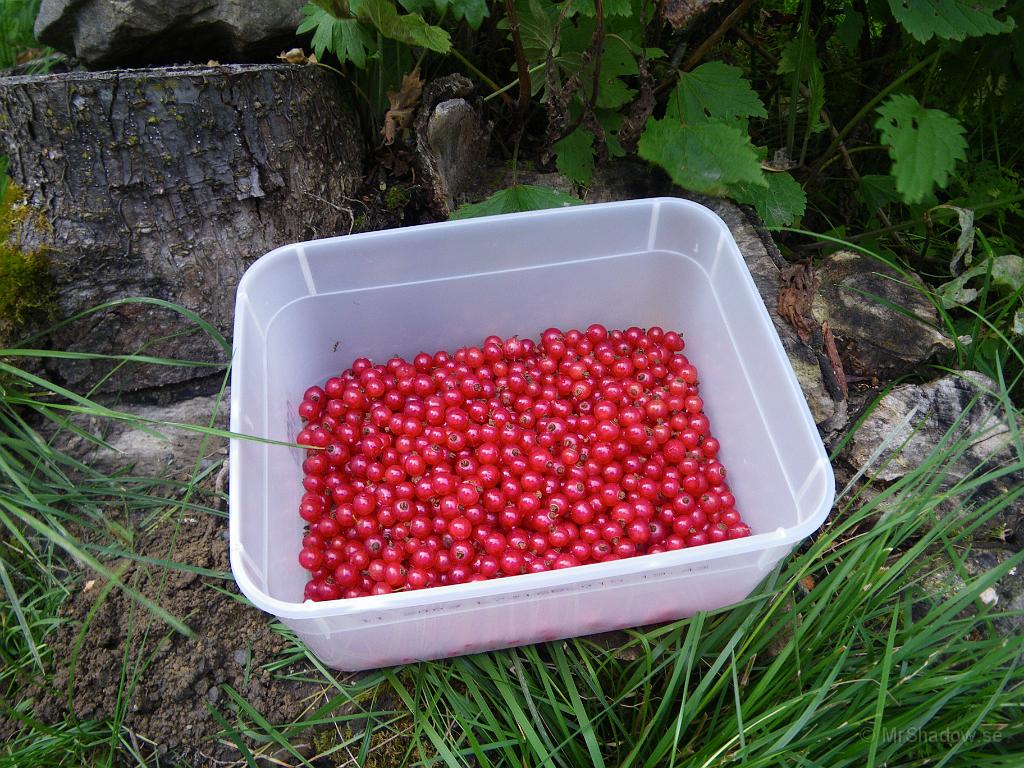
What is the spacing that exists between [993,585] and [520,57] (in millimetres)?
1634

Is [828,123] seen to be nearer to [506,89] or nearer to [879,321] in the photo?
[879,321]

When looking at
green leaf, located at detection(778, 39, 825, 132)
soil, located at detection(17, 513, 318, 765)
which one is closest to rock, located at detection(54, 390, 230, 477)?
soil, located at detection(17, 513, 318, 765)

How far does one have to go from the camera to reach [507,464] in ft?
5.56

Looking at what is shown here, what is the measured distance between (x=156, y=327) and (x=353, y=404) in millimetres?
591

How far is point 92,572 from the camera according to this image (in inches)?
67.5

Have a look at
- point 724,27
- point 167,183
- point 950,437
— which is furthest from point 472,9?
point 950,437

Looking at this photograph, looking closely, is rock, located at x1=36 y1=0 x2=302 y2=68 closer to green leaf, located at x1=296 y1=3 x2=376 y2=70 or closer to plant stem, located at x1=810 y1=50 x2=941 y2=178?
green leaf, located at x1=296 y1=3 x2=376 y2=70

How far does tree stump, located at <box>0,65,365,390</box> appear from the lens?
162 cm

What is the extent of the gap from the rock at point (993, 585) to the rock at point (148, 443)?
1.74m

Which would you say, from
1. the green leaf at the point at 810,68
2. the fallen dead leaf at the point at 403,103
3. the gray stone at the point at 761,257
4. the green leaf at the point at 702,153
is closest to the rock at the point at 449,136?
the fallen dead leaf at the point at 403,103

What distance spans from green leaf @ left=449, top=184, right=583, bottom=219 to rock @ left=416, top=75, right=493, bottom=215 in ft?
0.44

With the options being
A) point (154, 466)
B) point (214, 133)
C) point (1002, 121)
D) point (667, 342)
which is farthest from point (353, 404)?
point (1002, 121)

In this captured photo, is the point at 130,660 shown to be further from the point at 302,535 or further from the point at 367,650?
the point at 367,650

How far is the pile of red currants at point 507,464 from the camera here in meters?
1.56
